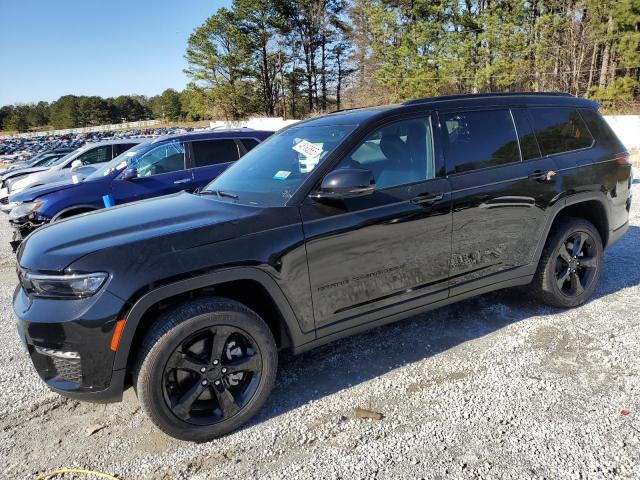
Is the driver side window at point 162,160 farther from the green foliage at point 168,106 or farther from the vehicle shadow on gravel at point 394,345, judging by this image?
the green foliage at point 168,106

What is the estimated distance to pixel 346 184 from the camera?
2.69 meters

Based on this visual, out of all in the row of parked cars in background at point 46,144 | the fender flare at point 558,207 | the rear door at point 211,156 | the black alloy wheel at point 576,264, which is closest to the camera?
the fender flare at point 558,207

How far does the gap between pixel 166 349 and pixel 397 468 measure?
136 cm

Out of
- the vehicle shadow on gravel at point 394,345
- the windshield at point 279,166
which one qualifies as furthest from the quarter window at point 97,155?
the vehicle shadow on gravel at point 394,345

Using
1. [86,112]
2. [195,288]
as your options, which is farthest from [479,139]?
[86,112]

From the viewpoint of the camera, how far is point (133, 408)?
9.83 ft

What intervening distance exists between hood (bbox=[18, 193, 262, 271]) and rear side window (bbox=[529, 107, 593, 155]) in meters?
2.61

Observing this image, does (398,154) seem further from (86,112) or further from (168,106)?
(86,112)

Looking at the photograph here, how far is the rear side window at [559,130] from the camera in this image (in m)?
3.84

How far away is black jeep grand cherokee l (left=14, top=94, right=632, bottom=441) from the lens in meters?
2.39

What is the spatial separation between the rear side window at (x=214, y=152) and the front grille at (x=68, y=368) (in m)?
5.26

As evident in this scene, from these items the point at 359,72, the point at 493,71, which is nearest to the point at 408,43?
the point at 493,71

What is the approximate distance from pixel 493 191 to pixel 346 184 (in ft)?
4.61

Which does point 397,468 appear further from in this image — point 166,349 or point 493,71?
point 493,71
